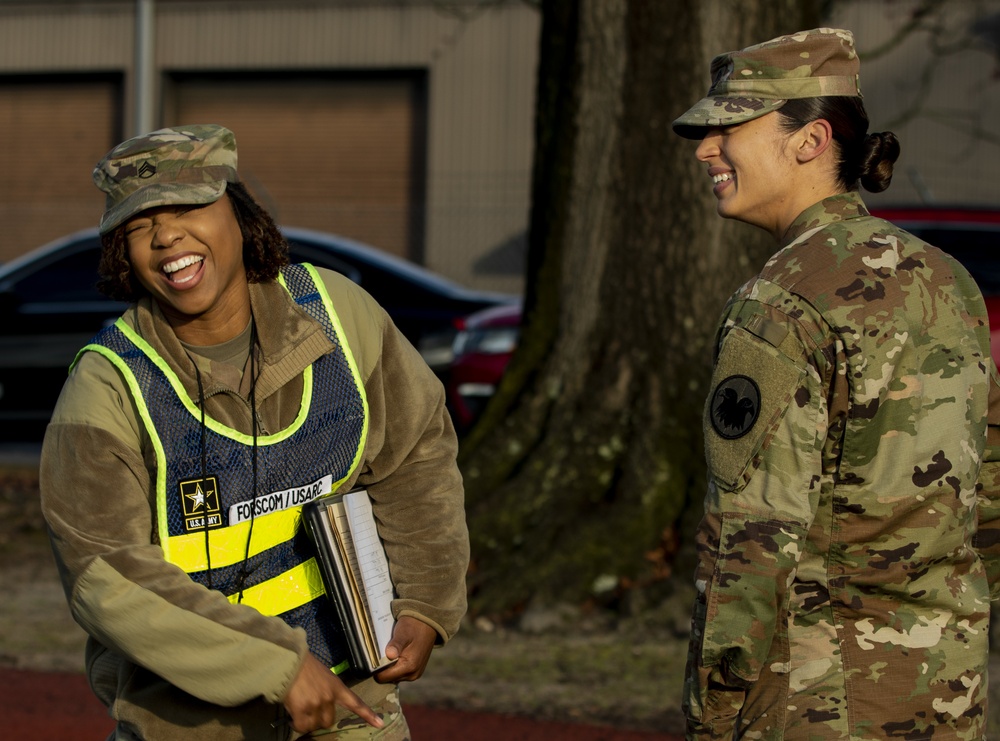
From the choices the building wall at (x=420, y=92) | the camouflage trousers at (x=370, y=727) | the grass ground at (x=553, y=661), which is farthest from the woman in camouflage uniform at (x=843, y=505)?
the building wall at (x=420, y=92)

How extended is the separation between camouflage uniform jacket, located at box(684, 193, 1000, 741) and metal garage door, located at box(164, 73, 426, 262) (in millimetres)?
21137

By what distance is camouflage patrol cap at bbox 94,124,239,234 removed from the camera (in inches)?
99.1

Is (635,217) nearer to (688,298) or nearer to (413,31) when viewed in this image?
(688,298)

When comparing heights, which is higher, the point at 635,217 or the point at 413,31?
→ the point at 413,31

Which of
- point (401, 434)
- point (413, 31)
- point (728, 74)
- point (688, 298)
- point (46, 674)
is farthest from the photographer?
point (413, 31)

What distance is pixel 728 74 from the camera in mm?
2482

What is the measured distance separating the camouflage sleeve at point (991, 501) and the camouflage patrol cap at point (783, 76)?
1.94ft

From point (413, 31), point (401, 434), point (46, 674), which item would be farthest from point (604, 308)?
point (413, 31)

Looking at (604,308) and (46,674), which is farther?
(604,308)

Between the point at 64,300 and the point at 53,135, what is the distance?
49.2ft

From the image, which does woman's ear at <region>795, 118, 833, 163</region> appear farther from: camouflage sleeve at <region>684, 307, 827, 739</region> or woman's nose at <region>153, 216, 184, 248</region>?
woman's nose at <region>153, 216, 184, 248</region>

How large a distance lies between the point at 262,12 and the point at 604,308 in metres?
18.2

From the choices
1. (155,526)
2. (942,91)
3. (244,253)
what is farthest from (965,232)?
(942,91)

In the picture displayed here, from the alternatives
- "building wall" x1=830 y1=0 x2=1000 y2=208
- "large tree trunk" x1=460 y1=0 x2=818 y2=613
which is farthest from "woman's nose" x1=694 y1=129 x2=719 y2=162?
"building wall" x1=830 y1=0 x2=1000 y2=208
